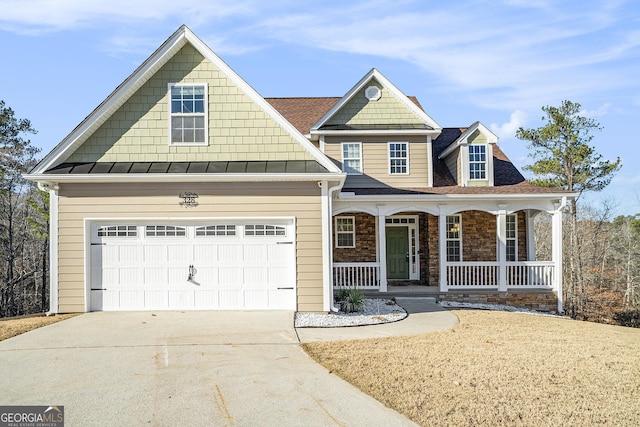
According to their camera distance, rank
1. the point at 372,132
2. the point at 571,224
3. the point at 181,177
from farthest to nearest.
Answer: the point at 571,224 → the point at 372,132 → the point at 181,177

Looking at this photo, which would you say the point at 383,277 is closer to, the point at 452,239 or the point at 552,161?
the point at 452,239

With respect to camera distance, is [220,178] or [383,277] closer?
[220,178]


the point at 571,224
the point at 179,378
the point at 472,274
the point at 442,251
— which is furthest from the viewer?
the point at 571,224

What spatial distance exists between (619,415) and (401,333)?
4643mm

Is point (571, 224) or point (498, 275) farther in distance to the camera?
point (571, 224)

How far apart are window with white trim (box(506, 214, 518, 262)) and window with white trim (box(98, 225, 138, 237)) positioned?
12.5 m

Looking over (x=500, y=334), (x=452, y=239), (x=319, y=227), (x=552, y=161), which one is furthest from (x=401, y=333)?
(x=552, y=161)

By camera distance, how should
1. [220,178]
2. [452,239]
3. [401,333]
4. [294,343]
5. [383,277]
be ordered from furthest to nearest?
1. [452,239]
2. [383,277]
3. [220,178]
4. [401,333]
5. [294,343]

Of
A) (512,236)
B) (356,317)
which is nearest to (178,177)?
(356,317)

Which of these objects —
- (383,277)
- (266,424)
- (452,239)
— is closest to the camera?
(266,424)

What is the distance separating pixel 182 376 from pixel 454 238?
486 inches

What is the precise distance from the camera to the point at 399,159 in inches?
639

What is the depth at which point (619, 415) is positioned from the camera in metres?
5.09

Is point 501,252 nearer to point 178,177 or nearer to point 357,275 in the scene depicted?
point 357,275
